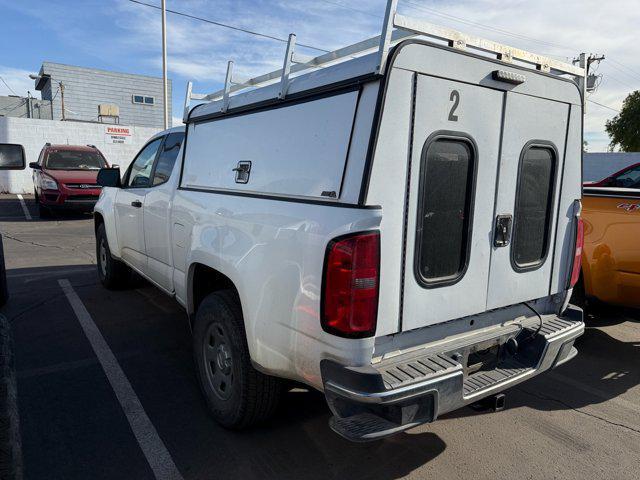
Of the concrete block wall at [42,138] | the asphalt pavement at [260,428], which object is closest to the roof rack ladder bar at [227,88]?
the asphalt pavement at [260,428]

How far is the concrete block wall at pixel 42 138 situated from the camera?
735 inches

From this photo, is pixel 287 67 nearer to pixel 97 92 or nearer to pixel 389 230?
pixel 389 230

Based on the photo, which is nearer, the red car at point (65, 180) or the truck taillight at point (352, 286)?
the truck taillight at point (352, 286)

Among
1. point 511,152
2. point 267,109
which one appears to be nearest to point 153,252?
point 267,109

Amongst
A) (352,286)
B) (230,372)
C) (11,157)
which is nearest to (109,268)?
(11,157)

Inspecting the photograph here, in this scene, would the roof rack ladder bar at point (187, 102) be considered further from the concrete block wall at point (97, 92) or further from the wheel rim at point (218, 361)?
the concrete block wall at point (97, 92)

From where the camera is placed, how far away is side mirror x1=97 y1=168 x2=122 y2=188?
5555mm

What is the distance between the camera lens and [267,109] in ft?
9.45

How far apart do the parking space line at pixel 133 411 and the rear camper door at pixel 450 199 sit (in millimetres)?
1623

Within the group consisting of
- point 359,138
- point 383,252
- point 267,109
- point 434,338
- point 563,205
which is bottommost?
point 434,338

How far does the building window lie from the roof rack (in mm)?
31536

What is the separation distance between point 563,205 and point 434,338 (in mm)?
1395

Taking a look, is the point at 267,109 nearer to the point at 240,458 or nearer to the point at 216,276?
the point at 216,276

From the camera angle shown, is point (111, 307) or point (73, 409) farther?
point (111, 307)
